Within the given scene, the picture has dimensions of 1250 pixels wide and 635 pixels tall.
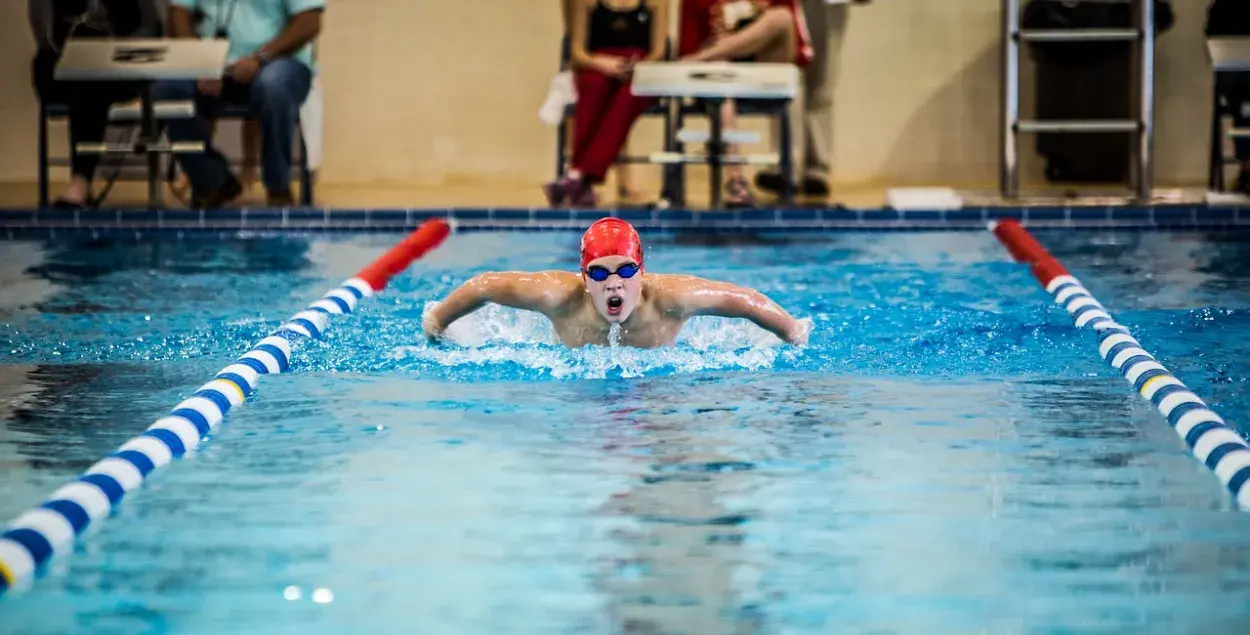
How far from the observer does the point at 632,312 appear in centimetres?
415

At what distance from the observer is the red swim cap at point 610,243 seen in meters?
3.89

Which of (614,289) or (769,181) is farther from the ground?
(769,181)

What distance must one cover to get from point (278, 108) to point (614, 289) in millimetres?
3770

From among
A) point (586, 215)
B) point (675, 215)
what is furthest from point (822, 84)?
point (586, 215)

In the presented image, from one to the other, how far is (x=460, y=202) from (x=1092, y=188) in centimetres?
335

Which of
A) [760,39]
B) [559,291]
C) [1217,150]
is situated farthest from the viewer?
[1217,150]

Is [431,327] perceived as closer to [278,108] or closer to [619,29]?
[278,108]

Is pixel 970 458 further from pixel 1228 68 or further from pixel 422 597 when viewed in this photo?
pixel 1228 68

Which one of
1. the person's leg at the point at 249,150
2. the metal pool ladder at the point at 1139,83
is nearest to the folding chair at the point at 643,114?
the metal pool ladder at the point at 1139,83

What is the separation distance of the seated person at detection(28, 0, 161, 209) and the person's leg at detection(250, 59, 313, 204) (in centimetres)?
56

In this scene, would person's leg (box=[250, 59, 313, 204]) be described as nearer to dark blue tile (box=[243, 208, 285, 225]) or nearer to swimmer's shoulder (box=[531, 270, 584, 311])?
dark blue tile (box=[243, 208, 285, 225])

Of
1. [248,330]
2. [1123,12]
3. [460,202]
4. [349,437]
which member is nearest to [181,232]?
[460,202]

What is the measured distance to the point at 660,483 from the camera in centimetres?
288

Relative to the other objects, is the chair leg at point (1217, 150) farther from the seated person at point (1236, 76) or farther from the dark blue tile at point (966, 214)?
the dark blue tile at point (966, 214)
